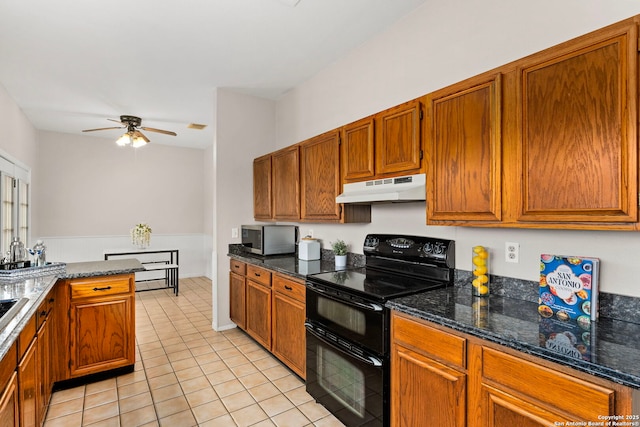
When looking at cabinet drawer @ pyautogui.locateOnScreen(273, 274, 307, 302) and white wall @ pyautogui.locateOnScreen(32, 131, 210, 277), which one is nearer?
cabinet drawer @ pyautogui.locateOnScreen(273, 274, 307, 302)

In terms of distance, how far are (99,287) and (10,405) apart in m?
1.32

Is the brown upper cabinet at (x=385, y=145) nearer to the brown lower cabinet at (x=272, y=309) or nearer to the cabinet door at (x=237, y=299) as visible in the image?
the brown lower cabinet at (x=272, y=309)

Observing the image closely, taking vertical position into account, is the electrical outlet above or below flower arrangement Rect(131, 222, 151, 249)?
above

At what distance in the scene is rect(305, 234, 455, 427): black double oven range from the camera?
1811 millimetres

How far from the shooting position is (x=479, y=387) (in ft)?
4.48

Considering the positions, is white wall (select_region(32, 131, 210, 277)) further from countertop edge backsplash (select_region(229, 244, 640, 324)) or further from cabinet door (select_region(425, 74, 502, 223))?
cabinet door (select_region(425, 74, 502, 223))

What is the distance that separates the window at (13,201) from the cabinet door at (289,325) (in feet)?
9.86

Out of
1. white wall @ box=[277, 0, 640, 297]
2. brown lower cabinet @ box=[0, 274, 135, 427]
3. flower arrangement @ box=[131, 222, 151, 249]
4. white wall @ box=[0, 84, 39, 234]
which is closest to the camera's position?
white wall @ box=[277, 0, 640, 297]

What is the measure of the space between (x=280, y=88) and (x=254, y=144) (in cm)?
74

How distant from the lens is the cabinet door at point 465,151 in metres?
1.63

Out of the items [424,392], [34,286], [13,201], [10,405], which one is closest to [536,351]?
[424,392]

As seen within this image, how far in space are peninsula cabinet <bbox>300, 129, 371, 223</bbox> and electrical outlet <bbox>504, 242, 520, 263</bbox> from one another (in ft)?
3.77

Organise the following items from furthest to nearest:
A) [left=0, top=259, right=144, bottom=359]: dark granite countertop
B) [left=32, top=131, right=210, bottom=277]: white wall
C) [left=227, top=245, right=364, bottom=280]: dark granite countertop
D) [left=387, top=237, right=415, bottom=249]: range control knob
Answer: [left=32, top=131, right=210, bottom=277]: white wall → [left=227, top=245, right=364, bottom=280]: dark granite countertop → [left=387, top=237, right=415, bottom=249]: range control knob → [left=0, top=259, right=144, bottom=359]: dark granite countertop

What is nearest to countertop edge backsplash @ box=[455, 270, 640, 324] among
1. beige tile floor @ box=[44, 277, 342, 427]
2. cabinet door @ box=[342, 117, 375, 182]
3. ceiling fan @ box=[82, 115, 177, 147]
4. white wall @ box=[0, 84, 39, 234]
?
cabinet door @ box=[342, 117, 375, 182]
